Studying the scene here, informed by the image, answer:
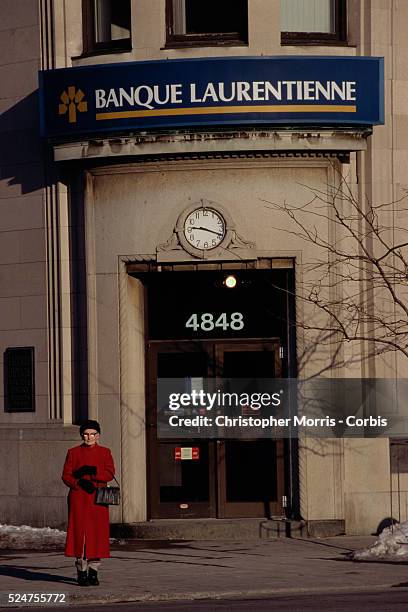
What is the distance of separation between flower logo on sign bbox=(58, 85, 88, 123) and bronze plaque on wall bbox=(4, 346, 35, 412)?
3.61m

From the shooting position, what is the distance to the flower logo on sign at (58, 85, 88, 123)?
21.5 meters

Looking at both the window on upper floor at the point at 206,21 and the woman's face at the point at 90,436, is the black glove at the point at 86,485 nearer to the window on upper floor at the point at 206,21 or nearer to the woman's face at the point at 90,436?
the woman's face at the point at 90,436

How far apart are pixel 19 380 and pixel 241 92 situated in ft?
18.4

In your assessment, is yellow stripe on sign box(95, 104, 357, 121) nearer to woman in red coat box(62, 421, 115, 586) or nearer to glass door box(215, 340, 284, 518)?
glass door box(215, 340, 284, 518)

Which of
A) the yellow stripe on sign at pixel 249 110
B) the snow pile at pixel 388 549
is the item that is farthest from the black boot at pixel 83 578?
the yellow stripe on sign at pixel 249 110

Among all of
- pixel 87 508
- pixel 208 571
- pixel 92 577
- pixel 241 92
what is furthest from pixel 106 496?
pixel 241 92

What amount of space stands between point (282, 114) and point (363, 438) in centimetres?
479

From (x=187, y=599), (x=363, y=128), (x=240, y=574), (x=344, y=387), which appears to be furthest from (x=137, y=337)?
(x=187, y=599)

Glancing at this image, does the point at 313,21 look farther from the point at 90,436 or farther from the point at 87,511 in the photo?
the point at 87,511

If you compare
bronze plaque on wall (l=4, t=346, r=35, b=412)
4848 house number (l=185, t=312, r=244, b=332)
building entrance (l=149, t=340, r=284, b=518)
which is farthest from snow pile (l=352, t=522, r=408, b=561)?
bronze plaque on wall (l=4, t=346, r=35, b=412)

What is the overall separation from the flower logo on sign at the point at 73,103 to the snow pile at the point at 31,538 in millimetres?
5925

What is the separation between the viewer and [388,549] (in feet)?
60.9

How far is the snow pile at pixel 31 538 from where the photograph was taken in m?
21.0

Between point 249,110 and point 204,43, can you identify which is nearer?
point 249,110
